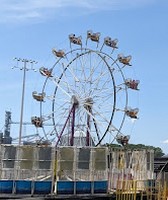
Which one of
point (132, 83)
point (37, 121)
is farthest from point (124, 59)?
point (37, 121)

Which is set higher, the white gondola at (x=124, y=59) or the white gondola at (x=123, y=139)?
the white gondola at (x=124, y=59)

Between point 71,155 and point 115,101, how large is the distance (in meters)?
19.1

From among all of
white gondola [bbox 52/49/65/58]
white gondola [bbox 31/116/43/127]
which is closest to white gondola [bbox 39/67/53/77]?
white gondola [bbox 52/49/65/58]

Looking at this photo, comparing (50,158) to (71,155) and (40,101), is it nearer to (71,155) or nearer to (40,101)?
(71,155)

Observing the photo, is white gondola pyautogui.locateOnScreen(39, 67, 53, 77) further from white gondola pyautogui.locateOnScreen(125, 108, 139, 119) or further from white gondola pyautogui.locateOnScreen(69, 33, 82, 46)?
white gondola pyautogui.locateOnScreen(125, 108, 139, 119)

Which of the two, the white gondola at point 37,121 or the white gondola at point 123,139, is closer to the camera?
the white gondola at point 123,139

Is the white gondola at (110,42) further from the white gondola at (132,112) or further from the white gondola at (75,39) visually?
the white gondola at (132,112)

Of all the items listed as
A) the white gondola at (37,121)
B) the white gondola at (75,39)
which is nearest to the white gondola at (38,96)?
the white gondola at (37,121)

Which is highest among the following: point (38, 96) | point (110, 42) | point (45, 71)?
point (110, 42)

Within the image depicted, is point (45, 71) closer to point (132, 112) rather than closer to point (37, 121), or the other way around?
point (37, 121)

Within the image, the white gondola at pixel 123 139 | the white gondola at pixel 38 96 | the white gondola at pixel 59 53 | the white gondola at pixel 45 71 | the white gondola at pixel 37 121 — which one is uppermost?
the white gondola at pixel 59 53

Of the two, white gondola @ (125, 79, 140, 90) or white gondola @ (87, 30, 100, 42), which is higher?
white gondola @ (87, 30, 100, 42)

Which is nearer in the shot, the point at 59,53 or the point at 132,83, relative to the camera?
the point at 132,83

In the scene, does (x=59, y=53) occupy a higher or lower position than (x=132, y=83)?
higher
